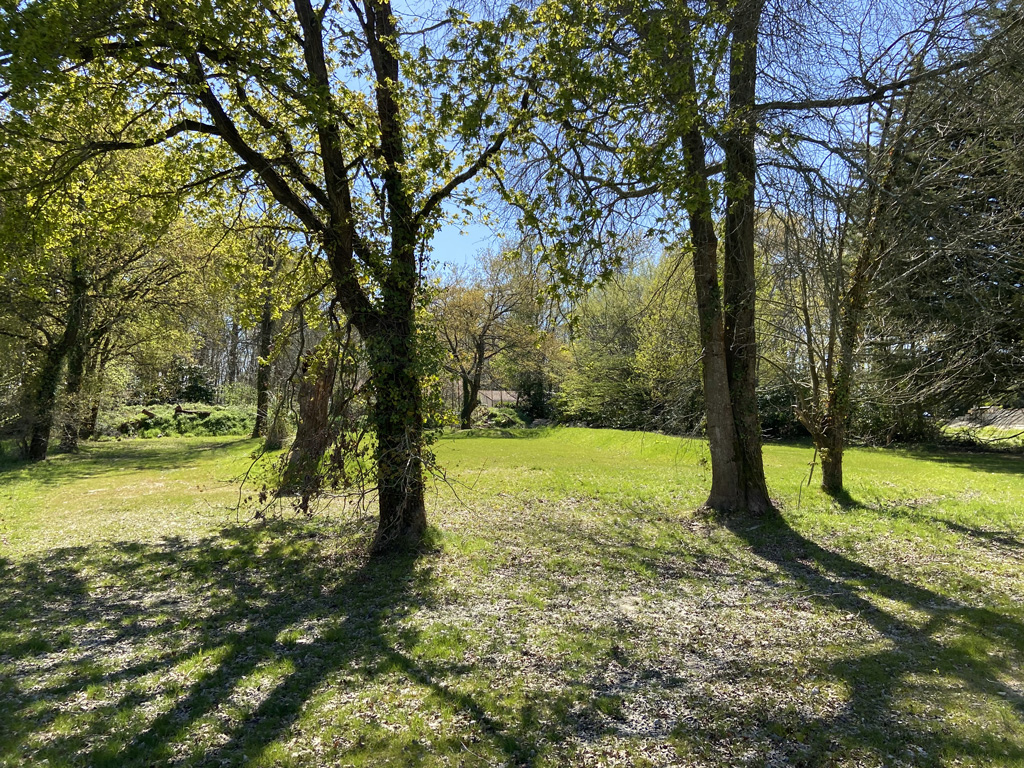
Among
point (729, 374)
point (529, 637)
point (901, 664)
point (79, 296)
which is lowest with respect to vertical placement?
point (529, 637)

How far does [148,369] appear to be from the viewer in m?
25.6

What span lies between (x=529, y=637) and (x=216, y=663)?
9.26ft

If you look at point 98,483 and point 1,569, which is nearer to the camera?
point 1,569

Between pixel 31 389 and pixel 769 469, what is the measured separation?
22929 mm

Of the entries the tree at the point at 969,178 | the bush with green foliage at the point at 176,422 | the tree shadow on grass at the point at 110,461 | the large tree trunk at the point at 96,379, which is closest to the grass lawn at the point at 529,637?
the tree at the point at 969,178

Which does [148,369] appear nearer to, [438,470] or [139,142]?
[139,142]

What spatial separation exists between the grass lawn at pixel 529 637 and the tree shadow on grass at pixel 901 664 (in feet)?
0.08

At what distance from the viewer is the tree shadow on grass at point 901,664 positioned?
3.49 m

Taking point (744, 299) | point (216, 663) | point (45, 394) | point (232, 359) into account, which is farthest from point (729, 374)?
point (232, 359)

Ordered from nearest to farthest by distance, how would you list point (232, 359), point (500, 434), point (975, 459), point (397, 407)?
1. point (397, 407)
2. point (975, 459)
3. point (500, 434)
4. point (232, 359)

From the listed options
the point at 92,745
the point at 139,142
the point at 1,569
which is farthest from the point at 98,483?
the point at 92,745

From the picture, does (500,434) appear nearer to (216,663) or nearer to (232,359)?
(216,663)

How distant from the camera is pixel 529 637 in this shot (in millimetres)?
5344

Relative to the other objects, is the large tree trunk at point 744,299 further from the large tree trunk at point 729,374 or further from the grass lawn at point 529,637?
the grass lawn at point 529,637
